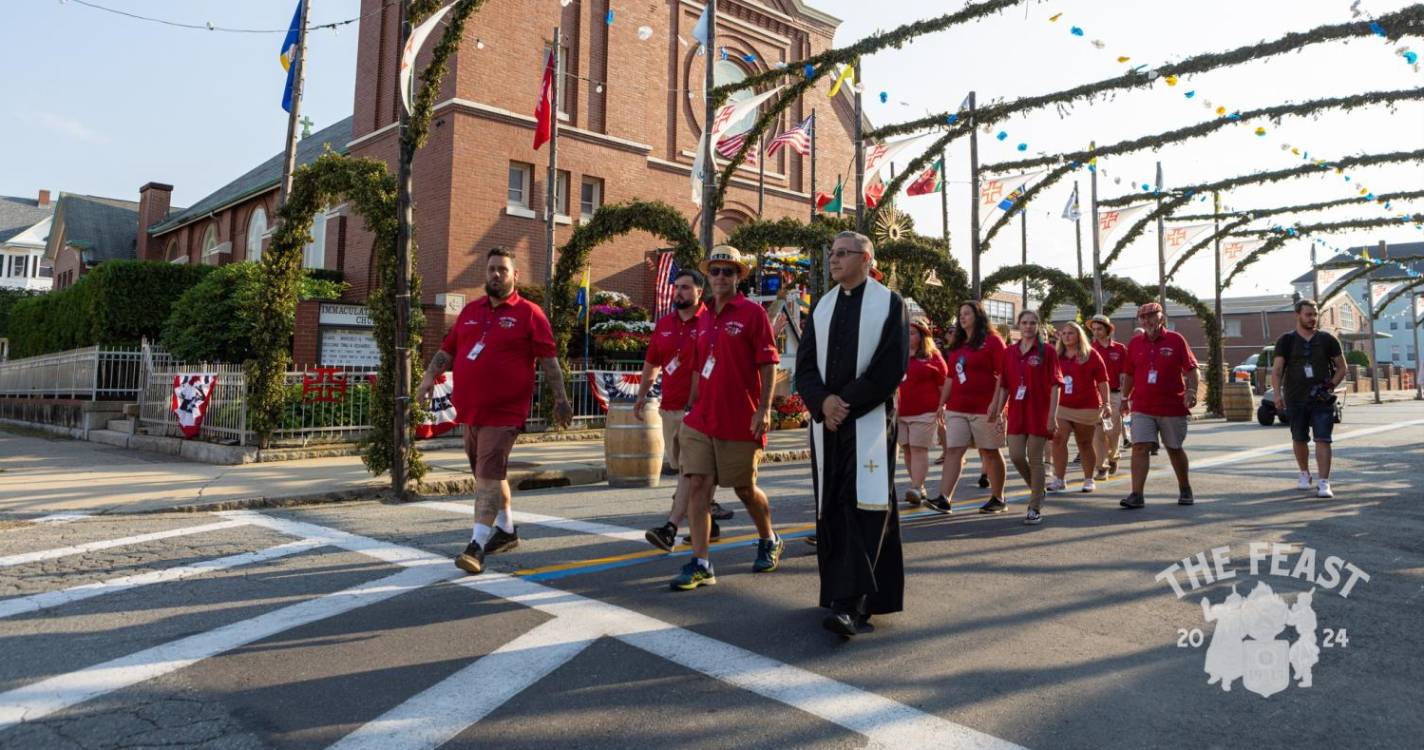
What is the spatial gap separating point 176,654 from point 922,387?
Result: 6262mm

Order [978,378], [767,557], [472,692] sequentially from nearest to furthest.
Result: [472,692] → [767,557] → [978,378]

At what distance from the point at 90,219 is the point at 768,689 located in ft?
184

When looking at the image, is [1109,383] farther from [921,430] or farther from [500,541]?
[500,541]

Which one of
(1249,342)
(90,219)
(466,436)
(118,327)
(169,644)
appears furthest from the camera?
(1249,342)

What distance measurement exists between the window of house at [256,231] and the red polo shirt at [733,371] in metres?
30.1

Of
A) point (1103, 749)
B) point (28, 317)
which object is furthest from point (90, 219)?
point (1103, 749)

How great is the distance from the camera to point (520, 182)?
70.9 ft

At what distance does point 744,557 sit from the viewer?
5.79 meters

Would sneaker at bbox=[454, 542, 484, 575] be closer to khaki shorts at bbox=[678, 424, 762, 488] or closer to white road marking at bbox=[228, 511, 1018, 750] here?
white road marking at bbox=[228, 511, 1018, 750]

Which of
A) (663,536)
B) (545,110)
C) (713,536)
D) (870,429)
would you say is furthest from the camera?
(545,110)

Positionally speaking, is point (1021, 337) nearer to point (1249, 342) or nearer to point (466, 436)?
point (466, 436)

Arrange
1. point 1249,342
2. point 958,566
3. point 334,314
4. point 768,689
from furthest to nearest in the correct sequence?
1. point 1249,342
2. point 334,314
3. point 958,566
4. point 768,689

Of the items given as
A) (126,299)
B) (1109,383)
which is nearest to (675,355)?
(1109,383)

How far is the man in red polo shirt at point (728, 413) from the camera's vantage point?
16.6 feet
